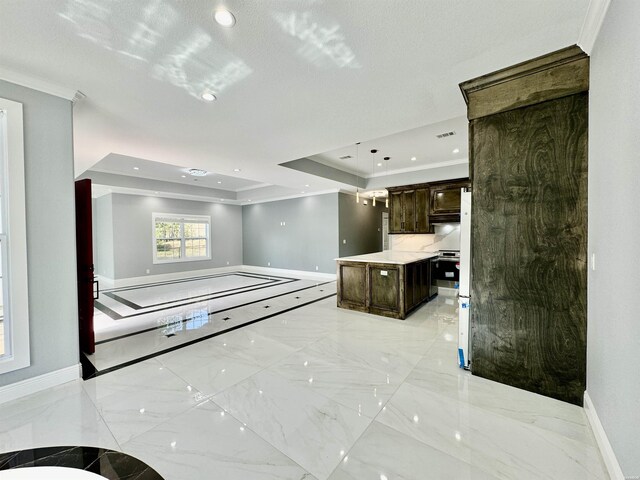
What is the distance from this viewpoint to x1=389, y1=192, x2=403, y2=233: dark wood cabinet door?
21.5 feet

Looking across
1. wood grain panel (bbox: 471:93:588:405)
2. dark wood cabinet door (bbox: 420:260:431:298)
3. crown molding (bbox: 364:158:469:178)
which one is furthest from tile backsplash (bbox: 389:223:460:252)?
wood grain panel (bbox: 471:93:588:405)

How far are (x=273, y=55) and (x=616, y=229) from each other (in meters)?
2.43

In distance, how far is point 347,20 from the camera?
1712mm

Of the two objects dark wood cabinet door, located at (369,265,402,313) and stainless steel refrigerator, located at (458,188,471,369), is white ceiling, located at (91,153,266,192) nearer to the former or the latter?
dark wood cabinet door, located at (369,265,402,313)

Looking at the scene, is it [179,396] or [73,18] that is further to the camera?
[179,396]

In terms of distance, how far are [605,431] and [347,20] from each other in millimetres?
2924

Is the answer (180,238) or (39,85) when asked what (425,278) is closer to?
(39,85)

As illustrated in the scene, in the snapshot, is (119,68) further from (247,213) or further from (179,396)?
(247,213)

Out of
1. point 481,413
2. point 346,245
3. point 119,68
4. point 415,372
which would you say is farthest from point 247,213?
point 481,413

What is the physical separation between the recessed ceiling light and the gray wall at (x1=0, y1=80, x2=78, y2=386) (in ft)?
6.10

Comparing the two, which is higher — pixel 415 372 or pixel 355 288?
pixel 355 288

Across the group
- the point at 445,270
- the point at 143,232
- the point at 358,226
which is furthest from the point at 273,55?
the point at 143,232

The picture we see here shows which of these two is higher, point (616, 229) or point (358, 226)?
point (358, 226)

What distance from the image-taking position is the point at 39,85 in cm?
229
